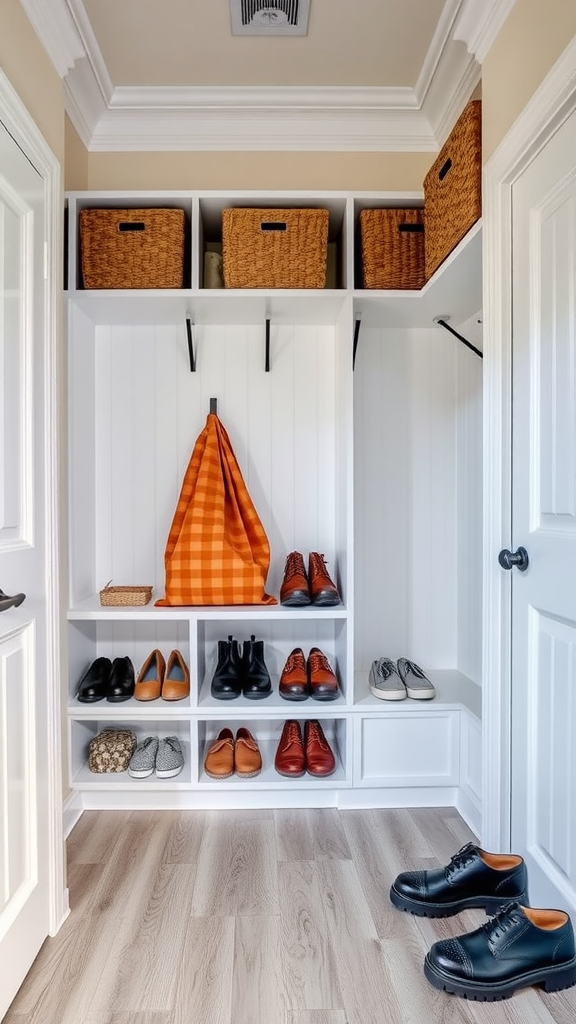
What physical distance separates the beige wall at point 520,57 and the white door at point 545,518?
0.15m

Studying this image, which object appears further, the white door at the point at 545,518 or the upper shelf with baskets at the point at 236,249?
the upper shelf with baskets at the point at 236,249

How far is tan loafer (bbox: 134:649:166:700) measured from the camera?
6.97 feet

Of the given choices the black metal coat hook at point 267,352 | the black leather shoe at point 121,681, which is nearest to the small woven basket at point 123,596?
the black leather shoe at point 121,681

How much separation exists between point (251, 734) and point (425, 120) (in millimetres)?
2326

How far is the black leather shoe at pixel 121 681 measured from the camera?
2.09 m

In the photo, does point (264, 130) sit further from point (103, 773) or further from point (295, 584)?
point (103, 773)

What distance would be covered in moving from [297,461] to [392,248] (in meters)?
0.82

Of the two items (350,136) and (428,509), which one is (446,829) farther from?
(350,136)

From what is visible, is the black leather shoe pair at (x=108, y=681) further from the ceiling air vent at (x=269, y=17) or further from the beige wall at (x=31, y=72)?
the ceiling air vent at (x=269, y=17)

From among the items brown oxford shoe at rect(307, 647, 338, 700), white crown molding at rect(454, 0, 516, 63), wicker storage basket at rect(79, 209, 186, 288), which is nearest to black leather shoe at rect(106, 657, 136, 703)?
brown oxford shoe at rect(307, 647, 338, 700)

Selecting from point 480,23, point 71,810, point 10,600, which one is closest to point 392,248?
point 480,23

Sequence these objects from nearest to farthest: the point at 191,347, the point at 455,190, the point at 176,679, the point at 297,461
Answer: the point at 455,190 < the point at 176,679 < the point at 191,347 < the point at 297,461

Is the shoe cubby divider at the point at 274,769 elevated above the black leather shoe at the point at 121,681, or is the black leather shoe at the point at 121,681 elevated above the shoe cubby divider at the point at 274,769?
the black leather shoe at the point at 121,681

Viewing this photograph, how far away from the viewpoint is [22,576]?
1314mm
